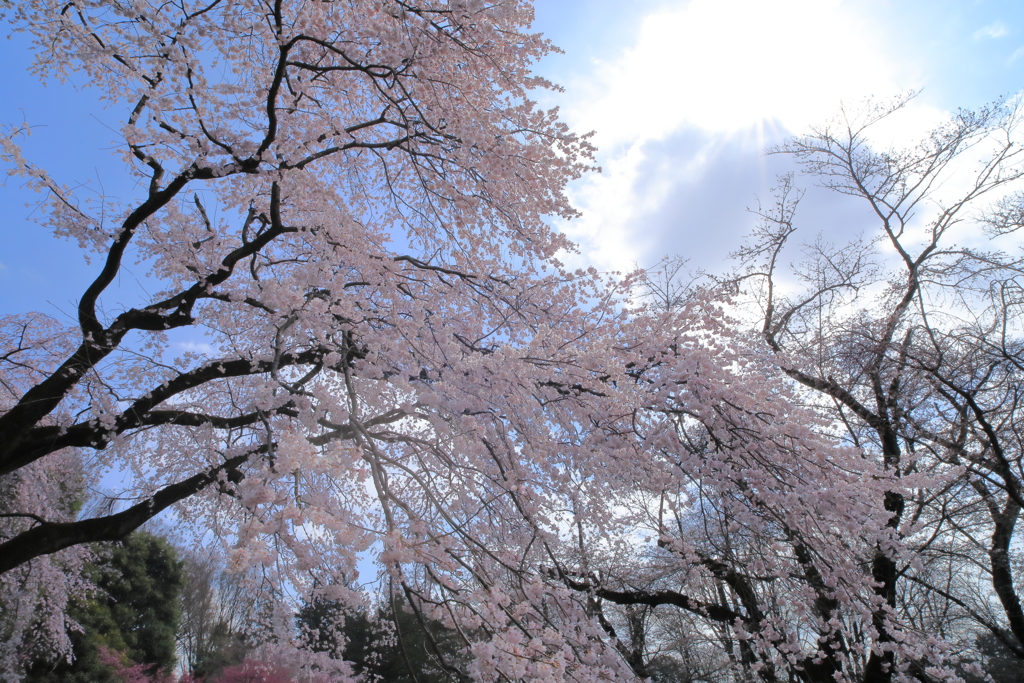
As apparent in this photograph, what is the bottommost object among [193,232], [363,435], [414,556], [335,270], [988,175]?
[414,556]

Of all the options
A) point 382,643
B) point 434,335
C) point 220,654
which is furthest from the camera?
point 220,654

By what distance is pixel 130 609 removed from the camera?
15.6 m

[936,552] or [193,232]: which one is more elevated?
[193,232]

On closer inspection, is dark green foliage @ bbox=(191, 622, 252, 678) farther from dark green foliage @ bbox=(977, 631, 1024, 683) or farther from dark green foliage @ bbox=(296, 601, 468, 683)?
dark green foliage @ bbox=(977, 631, 1024, 683)

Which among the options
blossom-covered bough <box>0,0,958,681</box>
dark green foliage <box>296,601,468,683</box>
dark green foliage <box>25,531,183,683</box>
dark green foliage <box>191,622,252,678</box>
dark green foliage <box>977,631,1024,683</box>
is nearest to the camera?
blossom-covered bough <box>0,0,958,681</box>

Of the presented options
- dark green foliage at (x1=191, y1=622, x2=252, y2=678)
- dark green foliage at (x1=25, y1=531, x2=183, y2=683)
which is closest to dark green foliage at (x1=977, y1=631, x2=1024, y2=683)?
dark green foliage at (x1=191, y1=622, x2=252, y2=678)

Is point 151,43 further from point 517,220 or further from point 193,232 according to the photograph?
point 517,220

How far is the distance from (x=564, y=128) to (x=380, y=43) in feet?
5.91

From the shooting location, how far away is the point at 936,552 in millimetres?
7816

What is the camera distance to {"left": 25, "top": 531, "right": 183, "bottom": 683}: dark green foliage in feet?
42.3

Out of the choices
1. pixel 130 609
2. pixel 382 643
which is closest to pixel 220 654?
pixel 130 609

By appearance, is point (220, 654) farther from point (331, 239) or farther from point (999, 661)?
point (999, 661)

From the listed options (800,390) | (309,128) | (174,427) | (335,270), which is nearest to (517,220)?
(335,270)

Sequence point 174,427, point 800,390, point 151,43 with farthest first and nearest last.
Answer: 1. point 800,390
2. point 174,427
3. point 151,43
